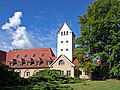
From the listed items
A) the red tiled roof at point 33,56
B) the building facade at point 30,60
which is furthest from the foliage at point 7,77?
the red tiled roof at point 33,56

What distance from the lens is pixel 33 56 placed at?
68438mm

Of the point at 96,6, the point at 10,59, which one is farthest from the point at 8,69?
the point at 10,59

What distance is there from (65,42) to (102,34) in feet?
48.1

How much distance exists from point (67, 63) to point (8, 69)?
2523 centimetres

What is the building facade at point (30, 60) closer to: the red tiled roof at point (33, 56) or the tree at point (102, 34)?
the red tiled roof at point (33, 56)

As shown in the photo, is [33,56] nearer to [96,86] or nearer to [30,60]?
[30,60]

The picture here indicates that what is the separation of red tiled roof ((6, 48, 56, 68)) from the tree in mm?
15770

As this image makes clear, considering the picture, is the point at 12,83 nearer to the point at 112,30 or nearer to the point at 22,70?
the point at 112,30

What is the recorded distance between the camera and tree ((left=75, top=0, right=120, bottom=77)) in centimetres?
4831

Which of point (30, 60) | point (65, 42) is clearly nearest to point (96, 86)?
point (65, 42)

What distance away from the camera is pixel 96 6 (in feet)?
170

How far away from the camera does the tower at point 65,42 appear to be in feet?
208

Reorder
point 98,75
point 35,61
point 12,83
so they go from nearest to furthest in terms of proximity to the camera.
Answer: point 12,83
point 98,75
point 35,61

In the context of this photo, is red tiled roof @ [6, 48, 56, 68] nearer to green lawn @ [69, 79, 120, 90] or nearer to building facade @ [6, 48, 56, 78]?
building facade @ [6, 48, 56, 78]
